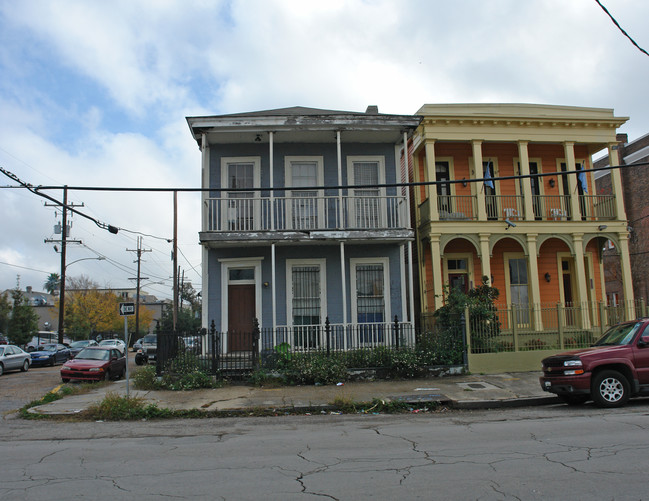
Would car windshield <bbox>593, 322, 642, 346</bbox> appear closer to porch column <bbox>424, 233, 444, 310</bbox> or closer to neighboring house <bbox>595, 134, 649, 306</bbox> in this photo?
porch column <bbox>424, 233, 444, 310</bbox>

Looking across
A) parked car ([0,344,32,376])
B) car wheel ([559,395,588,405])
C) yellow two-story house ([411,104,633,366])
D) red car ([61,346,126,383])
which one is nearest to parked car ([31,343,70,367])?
parked car ([0,344,32,376])

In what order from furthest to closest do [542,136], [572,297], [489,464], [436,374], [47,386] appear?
[572,297] < [542,136] < [47,386] < [436,374] < [489,464]

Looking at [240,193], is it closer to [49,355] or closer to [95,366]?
[95,366]

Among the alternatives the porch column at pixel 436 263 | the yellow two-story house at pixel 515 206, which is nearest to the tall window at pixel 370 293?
the porch column at pixel 436 263

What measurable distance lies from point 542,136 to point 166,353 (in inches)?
562

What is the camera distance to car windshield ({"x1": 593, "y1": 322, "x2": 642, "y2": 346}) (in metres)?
9.77

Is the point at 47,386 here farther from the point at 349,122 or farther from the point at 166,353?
the point at 349,122

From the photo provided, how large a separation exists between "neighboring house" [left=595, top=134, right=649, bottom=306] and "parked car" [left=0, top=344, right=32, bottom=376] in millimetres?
29236

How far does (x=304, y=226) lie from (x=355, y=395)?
6427 millimetres

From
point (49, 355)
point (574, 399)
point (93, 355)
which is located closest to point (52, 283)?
point (49, 355)

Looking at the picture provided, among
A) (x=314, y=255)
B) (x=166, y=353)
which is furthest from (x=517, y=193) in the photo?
(x=166, y=353)

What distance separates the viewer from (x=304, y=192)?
16703 mm

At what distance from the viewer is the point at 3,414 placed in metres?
11.1

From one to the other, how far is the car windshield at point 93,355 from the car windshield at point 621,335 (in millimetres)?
15321
